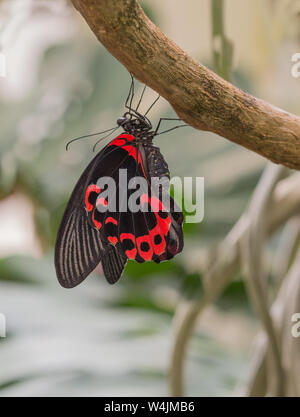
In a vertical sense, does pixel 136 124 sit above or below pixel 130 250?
above

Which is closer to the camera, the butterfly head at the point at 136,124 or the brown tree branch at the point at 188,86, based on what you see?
the brown tree branch at the point at 188,86

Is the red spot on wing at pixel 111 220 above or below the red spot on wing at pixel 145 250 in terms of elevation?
above

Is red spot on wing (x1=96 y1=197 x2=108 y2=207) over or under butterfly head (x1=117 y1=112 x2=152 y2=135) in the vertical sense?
under

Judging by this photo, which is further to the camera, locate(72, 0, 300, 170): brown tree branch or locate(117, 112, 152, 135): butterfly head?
locate(117, 112, 152, 135): butterfly head

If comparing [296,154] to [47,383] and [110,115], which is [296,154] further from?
[110,115]

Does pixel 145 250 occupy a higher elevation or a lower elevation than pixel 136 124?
lower

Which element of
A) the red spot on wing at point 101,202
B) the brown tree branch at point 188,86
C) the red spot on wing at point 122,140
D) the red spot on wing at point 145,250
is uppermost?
the red spot on wing at point 122,140

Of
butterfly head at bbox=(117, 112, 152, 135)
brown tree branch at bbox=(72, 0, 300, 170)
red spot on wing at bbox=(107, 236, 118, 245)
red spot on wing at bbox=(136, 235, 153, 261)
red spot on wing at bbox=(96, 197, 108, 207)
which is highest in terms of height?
butterfly head at bbox=(117, 112, 152, 135)
